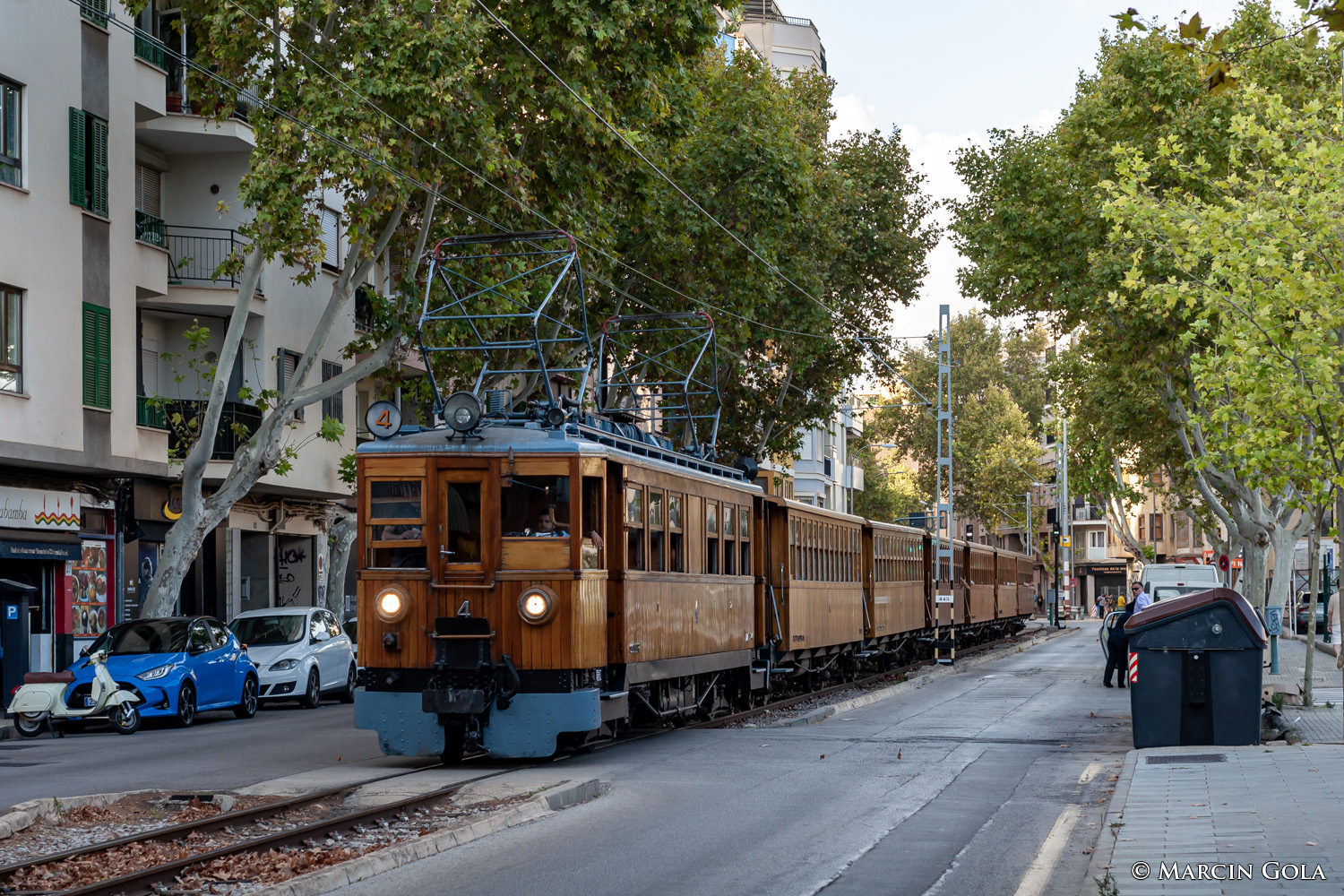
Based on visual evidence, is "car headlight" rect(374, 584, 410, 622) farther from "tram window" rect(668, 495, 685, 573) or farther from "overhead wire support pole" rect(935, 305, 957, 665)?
"overhead wire support pole" rect(935, 305, 957, 665)

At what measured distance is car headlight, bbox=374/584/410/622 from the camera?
49.7 feet

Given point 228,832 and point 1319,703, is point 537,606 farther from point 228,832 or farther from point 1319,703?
point 1319,703

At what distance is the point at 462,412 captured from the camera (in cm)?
1531

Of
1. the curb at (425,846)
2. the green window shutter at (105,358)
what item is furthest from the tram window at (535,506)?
the green window shutter at (105,358)

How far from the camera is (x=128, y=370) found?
29078mm

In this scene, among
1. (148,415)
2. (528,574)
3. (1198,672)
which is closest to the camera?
(528,574)

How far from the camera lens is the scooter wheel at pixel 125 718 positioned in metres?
22.1

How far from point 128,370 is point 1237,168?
2466 centimetres

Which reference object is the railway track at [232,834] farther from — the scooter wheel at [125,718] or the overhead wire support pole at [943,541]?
the overhead wire support pole at [943,541]

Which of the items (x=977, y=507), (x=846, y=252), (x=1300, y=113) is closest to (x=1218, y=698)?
(x=1300, y=113)

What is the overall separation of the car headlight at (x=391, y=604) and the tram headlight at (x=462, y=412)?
61.1 inches

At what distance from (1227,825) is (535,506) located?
7186 millimetres

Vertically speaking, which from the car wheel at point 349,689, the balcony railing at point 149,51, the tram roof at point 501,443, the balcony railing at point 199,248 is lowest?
the car wheel at point 349,689

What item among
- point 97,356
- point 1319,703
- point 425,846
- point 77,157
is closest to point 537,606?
point 425,846
